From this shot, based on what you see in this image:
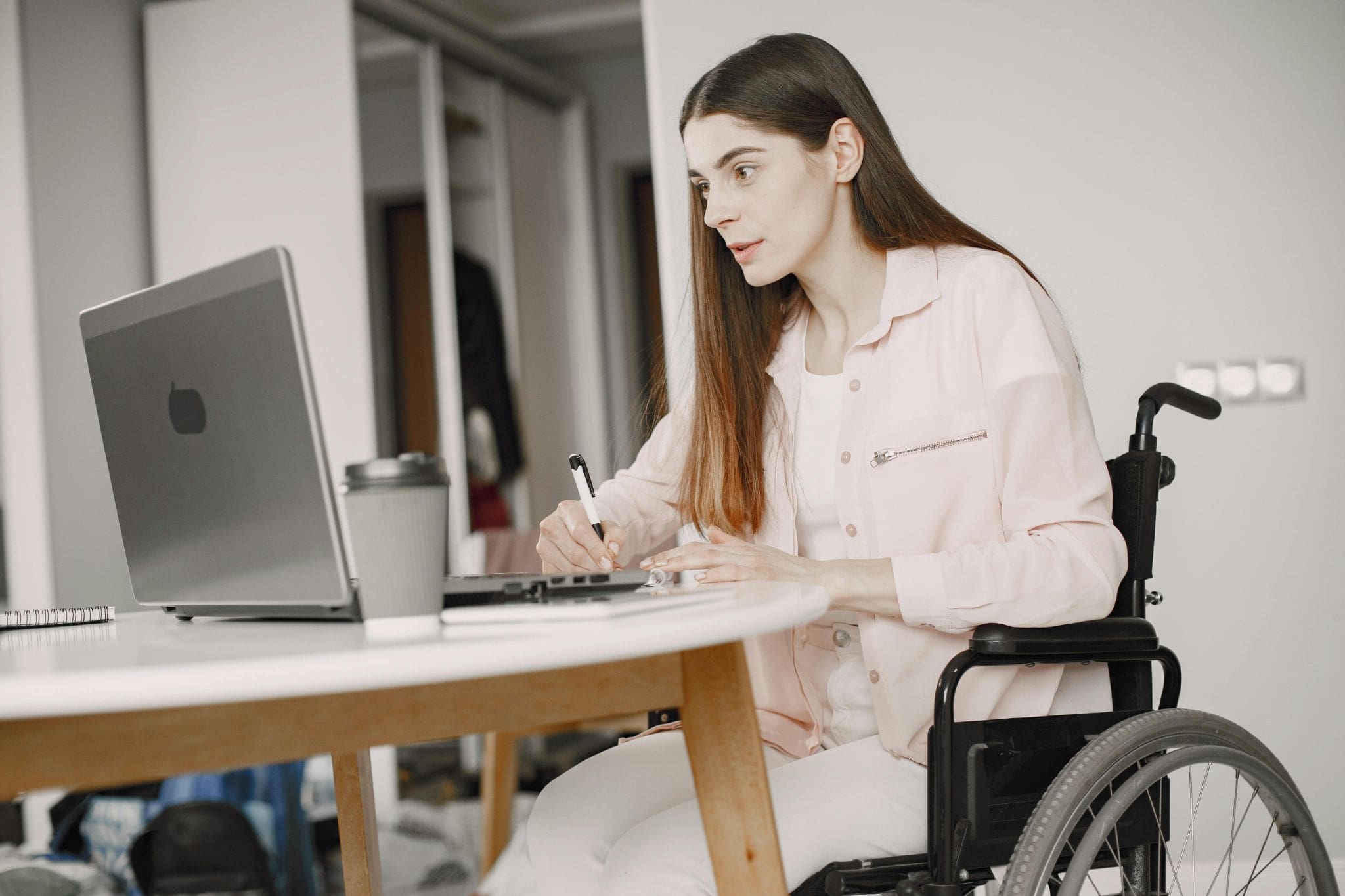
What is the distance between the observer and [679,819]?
45.9 inches

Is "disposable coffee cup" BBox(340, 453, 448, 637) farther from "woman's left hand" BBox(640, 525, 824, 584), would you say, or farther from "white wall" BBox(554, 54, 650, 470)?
"white wall" BBox(554, 54, 650, 470)

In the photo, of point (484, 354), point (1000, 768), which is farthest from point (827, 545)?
point (484, 354)

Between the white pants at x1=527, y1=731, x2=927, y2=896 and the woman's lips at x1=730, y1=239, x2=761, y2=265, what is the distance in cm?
58

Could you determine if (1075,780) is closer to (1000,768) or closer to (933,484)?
(1000,768)

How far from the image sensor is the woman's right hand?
132 cm

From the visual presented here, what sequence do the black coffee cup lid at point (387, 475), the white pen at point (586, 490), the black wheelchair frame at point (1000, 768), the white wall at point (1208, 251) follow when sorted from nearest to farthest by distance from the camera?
the black coffee cup lid at point (387, 475)
the black wheelchair frame at point (1000, 768)
the white pen at point (586, 490)
the white wall at point (1208, 251)

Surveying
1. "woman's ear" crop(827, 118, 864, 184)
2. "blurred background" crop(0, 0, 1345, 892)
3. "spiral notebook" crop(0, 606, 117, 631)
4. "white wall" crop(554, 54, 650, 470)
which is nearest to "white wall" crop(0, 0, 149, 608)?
"blurred background" crop(0, 0, 1345, 892)

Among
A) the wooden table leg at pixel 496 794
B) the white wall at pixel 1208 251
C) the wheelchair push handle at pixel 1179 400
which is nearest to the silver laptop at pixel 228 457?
the wheelchair push handle at pixel 1179 400

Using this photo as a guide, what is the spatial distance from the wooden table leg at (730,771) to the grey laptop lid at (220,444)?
10.5 inches

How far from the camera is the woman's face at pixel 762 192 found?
1426 millimetres

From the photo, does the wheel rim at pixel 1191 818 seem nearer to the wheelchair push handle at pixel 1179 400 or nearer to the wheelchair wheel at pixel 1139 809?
the wheelchair wheel at pixel 1139 809

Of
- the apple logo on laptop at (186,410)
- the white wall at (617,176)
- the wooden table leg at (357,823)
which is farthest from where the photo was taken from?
the white wall at (617,176)

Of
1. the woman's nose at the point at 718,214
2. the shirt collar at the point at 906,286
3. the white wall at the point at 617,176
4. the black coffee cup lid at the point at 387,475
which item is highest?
the white wall at the point at 617,176

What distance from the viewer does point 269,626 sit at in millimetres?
965
